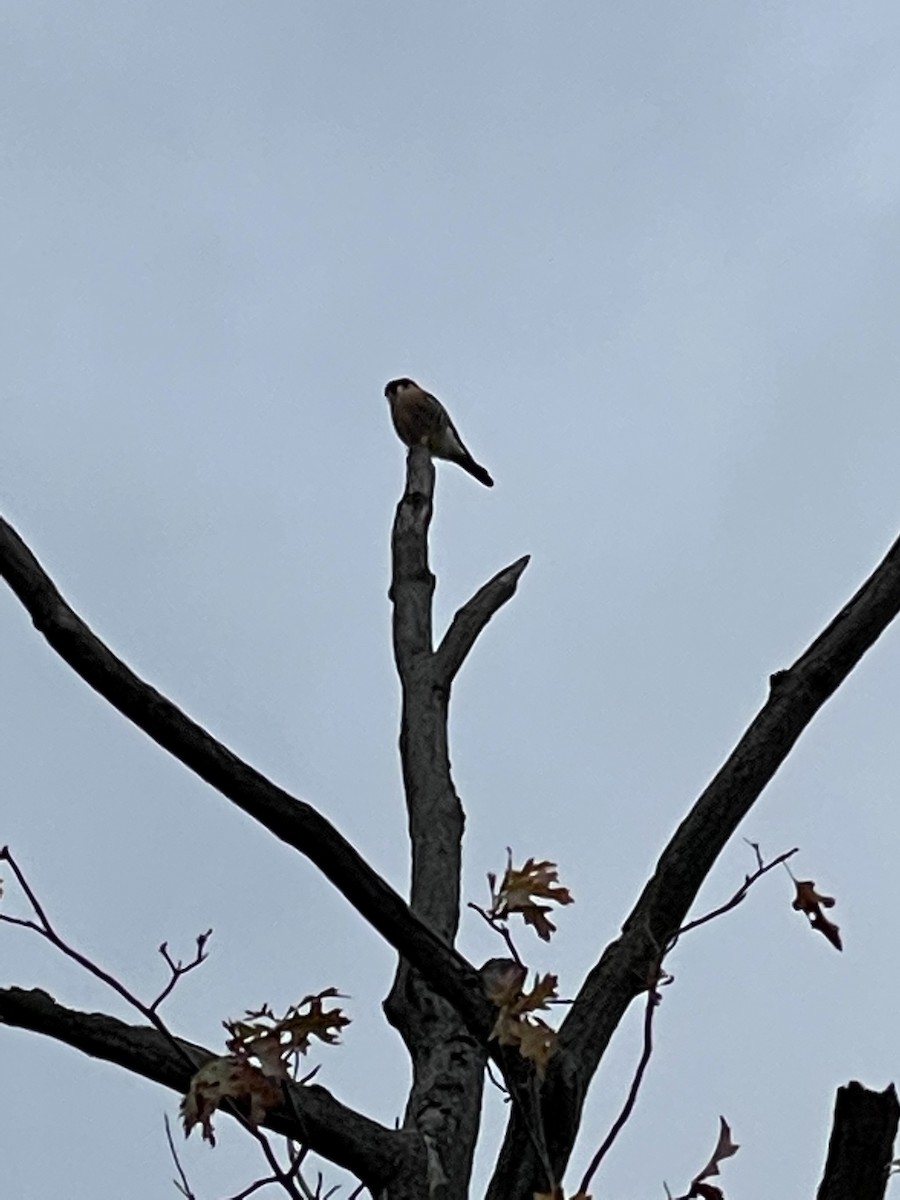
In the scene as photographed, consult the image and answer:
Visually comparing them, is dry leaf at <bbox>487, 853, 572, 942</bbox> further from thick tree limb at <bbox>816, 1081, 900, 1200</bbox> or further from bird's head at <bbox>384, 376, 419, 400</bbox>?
bird's head at <bbox>384, 376, 419, 400</bbox>

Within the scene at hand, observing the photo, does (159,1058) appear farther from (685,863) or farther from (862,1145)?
(862,1145)

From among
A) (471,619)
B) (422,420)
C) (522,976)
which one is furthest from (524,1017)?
(422,420)

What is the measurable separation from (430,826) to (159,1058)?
3.82ft

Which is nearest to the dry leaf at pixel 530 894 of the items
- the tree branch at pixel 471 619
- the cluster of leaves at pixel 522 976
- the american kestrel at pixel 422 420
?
the cluster of leaves at pixel 522 976

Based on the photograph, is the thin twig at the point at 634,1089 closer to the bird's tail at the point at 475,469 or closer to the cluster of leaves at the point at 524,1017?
the cluster of leaves at the point at 524,1017

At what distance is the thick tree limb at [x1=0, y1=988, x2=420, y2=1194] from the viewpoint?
8.25 feet

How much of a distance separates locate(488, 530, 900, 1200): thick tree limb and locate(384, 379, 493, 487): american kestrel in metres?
10.1

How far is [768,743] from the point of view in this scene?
2.88 m

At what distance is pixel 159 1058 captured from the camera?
2.54 meters

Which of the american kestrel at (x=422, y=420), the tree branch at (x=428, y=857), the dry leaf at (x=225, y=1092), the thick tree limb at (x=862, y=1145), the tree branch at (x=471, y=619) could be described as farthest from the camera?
the american kestrel at (x=422, y=420)

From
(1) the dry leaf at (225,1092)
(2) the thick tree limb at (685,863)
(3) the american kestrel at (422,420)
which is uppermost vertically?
(3) the american kestrel at (422,420)

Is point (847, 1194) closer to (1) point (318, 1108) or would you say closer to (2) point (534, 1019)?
(2) point (534, 1019)

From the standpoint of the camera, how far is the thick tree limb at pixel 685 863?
249 cm

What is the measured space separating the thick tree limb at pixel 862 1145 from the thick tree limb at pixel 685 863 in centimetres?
74
